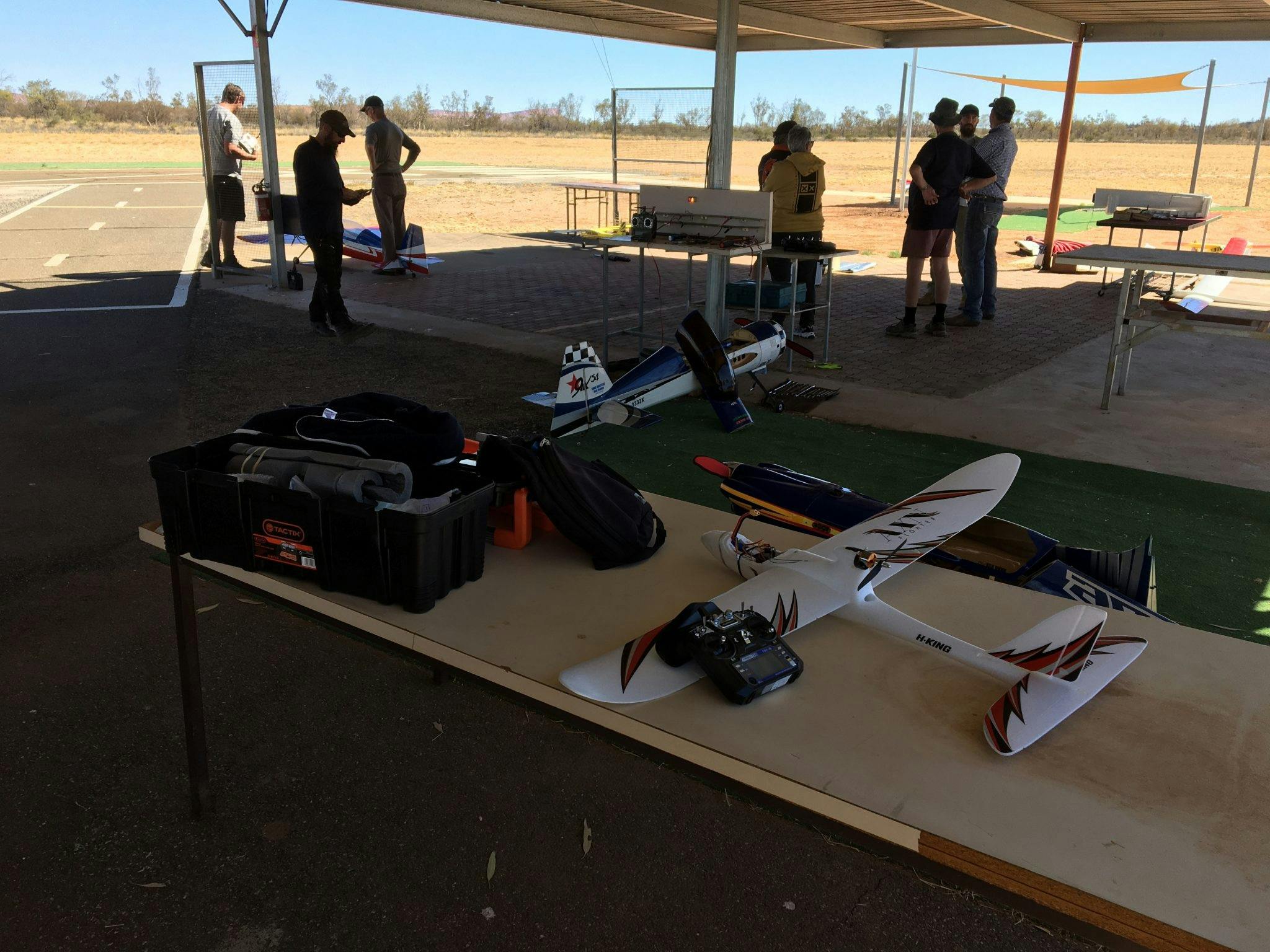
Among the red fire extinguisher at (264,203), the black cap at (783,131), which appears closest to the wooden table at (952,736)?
the black cap at (783,131)

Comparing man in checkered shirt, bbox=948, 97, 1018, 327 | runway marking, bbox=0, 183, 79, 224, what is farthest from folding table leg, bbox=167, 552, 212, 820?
runway marking, bbox=0, 183, 79, 224

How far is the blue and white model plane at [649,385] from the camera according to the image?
588 centimetres

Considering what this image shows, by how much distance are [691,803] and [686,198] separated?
18.8 feet

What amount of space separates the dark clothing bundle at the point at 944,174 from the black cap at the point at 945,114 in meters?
0.10

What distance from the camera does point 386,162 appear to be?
11617mm

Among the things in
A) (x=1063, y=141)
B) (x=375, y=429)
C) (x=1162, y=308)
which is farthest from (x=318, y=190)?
(x=1063, y=141)

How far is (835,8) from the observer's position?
1055 cm

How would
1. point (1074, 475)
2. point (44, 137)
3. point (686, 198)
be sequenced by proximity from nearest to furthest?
point (1074, 475), point (686, 198), point (44, 137)

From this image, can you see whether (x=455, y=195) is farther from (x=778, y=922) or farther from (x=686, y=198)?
(x=778, y=922)

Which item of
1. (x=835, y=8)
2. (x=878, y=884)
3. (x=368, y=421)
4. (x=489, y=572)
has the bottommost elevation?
(x=878, y=884)

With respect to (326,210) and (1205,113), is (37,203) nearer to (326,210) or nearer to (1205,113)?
(326,210)

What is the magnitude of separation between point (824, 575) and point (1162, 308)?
559 centimetres

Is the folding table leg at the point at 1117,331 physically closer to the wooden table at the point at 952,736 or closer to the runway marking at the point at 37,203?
the wooden table at the point at 952,736

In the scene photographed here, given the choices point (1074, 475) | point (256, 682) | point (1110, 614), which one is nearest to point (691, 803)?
point (1110, 614)
